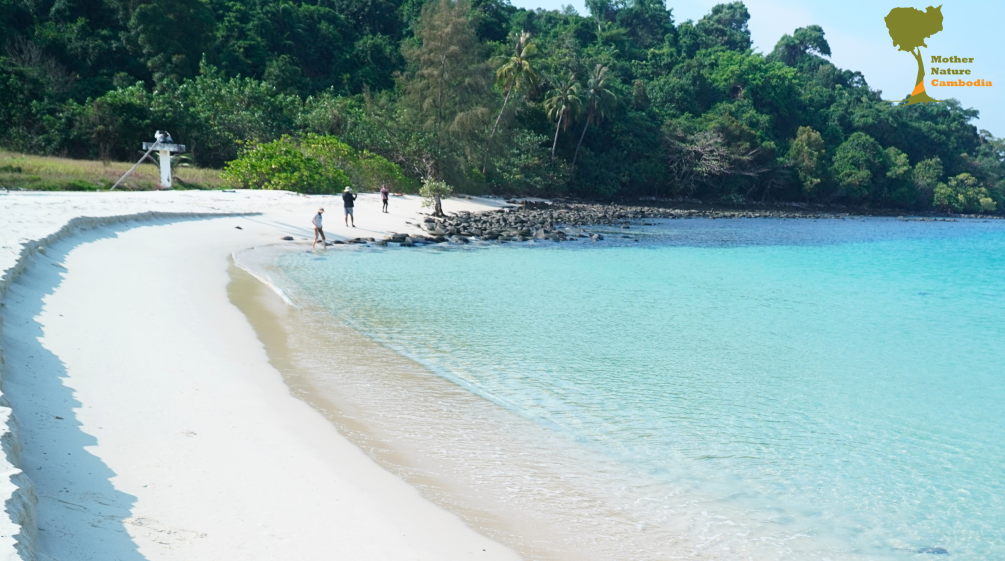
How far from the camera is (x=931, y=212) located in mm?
75438

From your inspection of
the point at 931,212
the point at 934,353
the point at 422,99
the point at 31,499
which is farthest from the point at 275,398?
the point at 931,212

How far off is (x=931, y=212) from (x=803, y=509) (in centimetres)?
8291

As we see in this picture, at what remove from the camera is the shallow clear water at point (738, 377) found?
18.2ft

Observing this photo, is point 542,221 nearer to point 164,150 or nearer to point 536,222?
point 536,222

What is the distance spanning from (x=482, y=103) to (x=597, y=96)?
41.5 ft

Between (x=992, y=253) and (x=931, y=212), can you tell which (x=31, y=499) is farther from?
(x=931, y=212)

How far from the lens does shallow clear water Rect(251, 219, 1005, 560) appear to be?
5.56 meters

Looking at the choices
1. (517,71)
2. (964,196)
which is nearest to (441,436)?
(517,71)

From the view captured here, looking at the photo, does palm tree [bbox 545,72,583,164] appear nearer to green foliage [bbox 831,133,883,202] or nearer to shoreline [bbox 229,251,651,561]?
green foliage [bbox 831,133,883,202]

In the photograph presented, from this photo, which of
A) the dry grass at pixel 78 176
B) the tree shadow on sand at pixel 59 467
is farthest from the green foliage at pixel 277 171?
the tree shadow on sand at pixel 59 467

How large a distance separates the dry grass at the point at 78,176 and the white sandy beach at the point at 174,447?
14.2 m

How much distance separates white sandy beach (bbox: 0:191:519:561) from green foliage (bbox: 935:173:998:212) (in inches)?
3173

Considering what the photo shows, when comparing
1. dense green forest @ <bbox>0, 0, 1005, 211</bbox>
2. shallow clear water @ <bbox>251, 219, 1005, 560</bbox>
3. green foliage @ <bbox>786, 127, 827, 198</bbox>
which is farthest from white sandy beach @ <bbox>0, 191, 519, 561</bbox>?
green foliage @ <bbox>786, 127, 827, 198</bbox>

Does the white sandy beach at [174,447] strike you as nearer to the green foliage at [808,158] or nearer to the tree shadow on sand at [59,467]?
the tree shadow on sand at [59,467]
